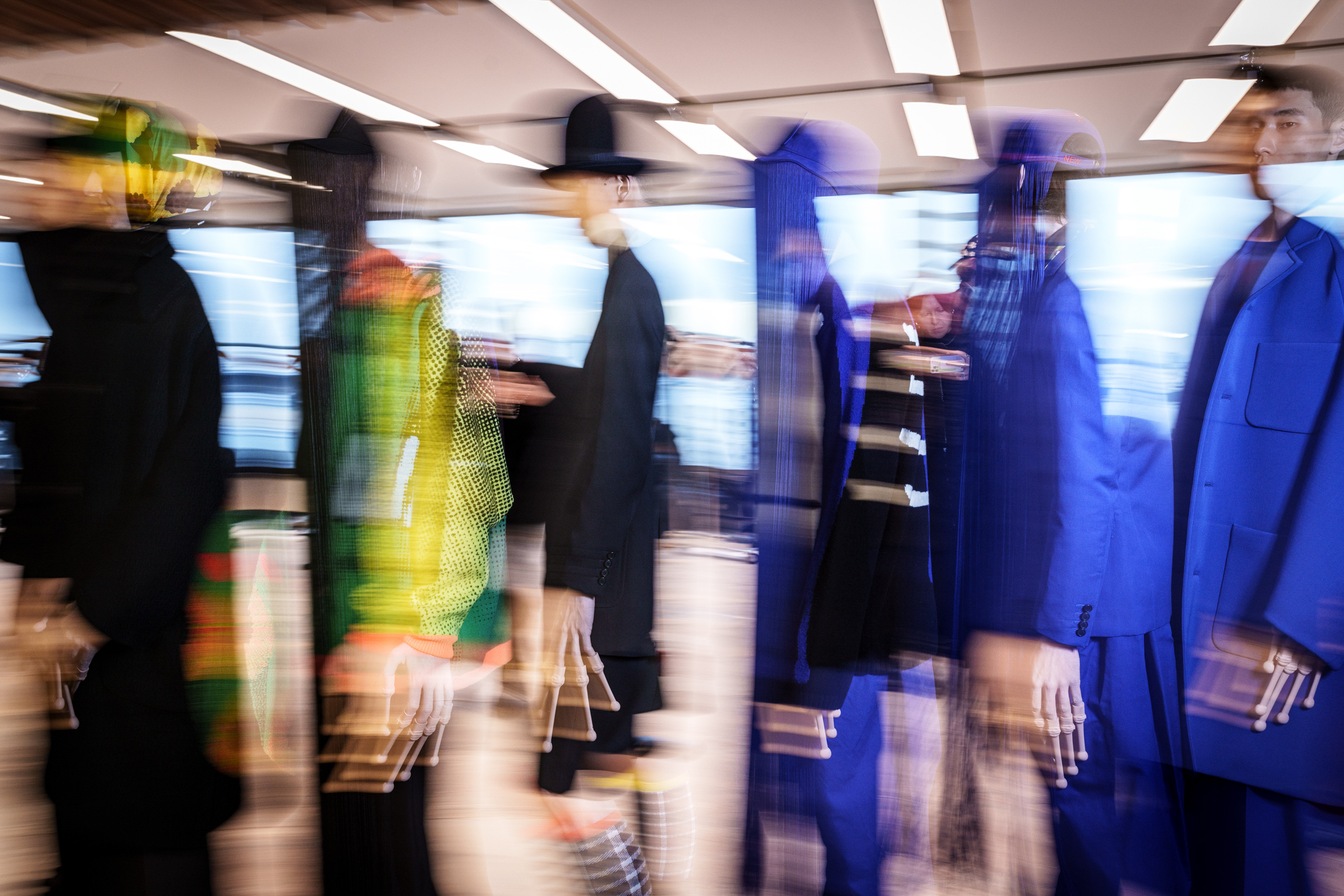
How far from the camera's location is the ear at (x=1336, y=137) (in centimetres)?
76

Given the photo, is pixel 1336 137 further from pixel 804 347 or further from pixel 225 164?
pixel 225 164

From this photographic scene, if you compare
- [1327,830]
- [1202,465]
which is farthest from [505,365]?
[1327,830]

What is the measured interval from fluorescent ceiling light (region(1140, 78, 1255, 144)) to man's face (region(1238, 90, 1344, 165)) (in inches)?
8.4

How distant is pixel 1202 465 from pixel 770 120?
65cm

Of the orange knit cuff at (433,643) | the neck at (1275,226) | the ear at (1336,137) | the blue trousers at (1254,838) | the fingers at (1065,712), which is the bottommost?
the blue trousers at (1254,838)

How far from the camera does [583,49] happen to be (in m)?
1.63

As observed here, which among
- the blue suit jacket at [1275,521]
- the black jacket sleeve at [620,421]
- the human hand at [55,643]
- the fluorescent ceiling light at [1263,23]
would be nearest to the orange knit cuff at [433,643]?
the black jacket sleeve at [620,421]

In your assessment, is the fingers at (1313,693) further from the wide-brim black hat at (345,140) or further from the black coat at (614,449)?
the wide-brim black hat at (345,140)

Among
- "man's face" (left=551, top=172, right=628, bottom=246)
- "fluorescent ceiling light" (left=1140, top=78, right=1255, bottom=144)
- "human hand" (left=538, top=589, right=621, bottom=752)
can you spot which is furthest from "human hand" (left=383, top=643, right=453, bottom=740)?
"fluorescent ceiling light" (left=1140, top=78, right=1255, bottom=144)

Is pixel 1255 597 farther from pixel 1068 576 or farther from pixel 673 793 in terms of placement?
pixel 673 793

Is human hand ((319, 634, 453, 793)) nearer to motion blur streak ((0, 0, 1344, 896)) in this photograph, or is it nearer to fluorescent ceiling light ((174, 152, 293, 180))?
motion blur streak ((0, 0, 1344, 896))

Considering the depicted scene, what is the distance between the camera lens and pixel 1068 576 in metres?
0.83

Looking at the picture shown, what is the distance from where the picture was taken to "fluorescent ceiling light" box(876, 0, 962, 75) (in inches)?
50.1

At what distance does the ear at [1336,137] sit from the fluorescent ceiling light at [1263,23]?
536mm
